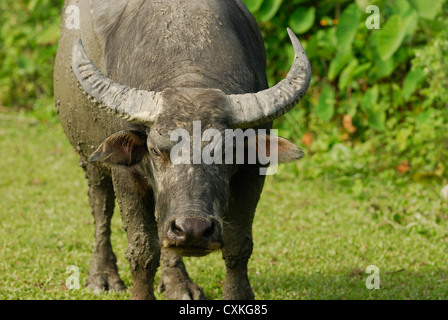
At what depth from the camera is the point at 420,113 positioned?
25.7ft

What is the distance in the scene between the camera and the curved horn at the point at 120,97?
3277mm

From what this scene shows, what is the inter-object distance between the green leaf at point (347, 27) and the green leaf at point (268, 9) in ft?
2.63

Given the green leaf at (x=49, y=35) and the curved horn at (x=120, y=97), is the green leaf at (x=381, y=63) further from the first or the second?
the green leaf at (x=49, y=35)

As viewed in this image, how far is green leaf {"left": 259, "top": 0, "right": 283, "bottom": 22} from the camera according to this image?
26.9 ft

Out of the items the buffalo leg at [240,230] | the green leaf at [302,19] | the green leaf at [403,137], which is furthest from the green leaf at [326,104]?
the buffalo leg at [240,230]

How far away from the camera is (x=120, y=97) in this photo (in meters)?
3.33

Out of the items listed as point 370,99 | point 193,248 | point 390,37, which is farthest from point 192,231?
point 370,99

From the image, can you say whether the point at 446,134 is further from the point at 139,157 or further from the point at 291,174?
the point at 139,157

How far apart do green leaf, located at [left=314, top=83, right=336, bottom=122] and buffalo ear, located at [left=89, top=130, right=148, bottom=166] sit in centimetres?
520

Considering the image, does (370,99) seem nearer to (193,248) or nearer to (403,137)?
(403,137)

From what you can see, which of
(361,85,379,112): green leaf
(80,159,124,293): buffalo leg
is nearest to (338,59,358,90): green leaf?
(361,85,379,112): green leaf

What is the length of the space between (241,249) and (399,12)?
4723mm

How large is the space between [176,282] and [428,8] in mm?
4759
